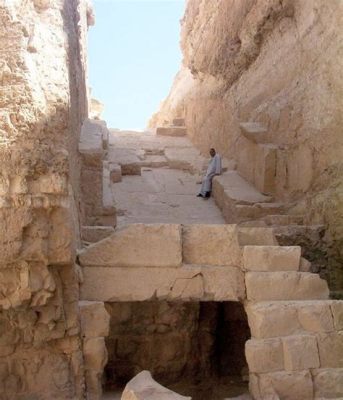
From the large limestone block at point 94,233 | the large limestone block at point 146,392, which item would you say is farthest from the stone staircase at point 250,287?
the large limestone block at point 146,392

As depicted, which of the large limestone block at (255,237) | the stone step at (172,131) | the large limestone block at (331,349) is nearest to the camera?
the large limestone block at (331,349)

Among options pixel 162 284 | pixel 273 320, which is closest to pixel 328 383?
pixel 273 320

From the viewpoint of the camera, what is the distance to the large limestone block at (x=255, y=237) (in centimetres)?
509

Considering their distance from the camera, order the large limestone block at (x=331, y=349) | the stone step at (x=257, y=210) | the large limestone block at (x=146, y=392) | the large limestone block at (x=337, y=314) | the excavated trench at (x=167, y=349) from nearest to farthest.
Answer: the large limestone block at (x=146, y=392) < the large limestone block at (x=331, y=349) < the large limestone block at (x=337, y=314) < the excavated trench at (x=167, y=349) < the stone step at (x=257, y=210)

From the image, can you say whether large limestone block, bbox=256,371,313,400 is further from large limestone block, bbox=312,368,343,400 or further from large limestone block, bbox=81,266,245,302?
large limestone block, bbox=81,266,245,302

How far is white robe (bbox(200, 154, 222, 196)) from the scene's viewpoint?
911 centimetres

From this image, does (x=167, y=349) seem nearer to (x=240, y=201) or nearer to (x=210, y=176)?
(x=240, y=201)

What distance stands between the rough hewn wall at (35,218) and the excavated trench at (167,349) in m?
1.64

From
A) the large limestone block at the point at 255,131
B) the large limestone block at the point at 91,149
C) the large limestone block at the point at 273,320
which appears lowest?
the large limestone block at the point at 273,320

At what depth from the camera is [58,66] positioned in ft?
14.5

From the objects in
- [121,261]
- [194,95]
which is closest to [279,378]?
[121,261]

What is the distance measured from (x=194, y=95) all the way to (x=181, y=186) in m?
4.21

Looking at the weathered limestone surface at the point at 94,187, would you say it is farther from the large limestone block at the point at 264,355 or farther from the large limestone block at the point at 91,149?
the large limestone block at the point at 264,355

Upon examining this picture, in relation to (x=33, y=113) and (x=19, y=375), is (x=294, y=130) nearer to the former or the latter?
(x=33, y=113)
